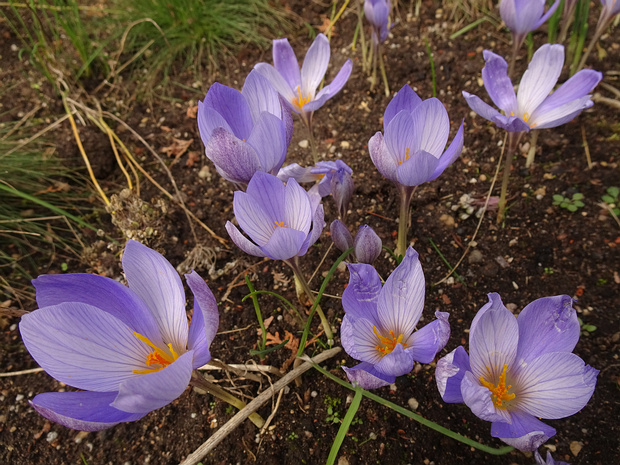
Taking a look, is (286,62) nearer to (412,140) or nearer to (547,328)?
(412,140)

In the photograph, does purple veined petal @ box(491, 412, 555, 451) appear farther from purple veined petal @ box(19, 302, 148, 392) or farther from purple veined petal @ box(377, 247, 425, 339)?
purple veined petal @ box(19, 302, 148, 392)

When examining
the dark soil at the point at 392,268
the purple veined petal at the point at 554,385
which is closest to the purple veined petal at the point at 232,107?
the dark soil at the point at 392,268

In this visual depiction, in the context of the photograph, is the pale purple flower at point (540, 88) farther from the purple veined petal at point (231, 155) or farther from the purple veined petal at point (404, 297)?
the purple veined petal at point (231, 155)

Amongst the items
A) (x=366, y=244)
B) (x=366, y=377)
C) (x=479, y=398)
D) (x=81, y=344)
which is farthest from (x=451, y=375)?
(x=81, y=344)

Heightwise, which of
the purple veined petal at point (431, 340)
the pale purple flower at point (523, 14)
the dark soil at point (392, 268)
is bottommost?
the dark soil at point (392, 268)

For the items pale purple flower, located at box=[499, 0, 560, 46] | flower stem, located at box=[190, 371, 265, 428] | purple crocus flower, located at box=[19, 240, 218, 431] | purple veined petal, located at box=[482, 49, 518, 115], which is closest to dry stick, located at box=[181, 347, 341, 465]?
flower stem, located at box=[190, 371, 265, 428]

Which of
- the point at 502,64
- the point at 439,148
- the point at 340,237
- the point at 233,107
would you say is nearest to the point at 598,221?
the point at 502,64
